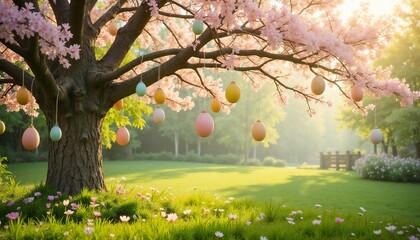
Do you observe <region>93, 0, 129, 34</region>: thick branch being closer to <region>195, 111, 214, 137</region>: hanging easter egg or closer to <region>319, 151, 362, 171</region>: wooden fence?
<region>195, 111, 214, 137</region>: hanging easter egg

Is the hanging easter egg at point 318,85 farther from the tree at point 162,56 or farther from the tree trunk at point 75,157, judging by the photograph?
the tree trunk at point 75,157

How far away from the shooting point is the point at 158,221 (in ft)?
14.8

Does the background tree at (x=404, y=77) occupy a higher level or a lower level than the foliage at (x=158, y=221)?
higher

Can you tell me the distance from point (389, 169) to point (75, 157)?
52.7ft

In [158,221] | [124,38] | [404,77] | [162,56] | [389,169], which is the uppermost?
[404,77]

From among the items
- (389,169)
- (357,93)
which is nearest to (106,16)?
(357,93)

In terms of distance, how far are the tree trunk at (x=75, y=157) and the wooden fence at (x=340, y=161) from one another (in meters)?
24.5

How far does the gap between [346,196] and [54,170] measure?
8.91 metres

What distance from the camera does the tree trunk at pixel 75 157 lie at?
20.2 feet

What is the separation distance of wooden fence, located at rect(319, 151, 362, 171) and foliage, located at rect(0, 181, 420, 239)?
22.6m

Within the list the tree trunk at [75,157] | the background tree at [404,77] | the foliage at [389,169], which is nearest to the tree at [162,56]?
the tree trunk at [75,157]

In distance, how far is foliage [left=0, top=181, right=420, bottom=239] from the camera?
13.2ft

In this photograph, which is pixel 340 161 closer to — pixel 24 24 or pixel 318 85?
pixel 318 85

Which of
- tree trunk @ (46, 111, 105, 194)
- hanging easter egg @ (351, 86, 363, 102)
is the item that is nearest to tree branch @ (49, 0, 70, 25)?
tree trunk @ (46, 111, 105, 194)
